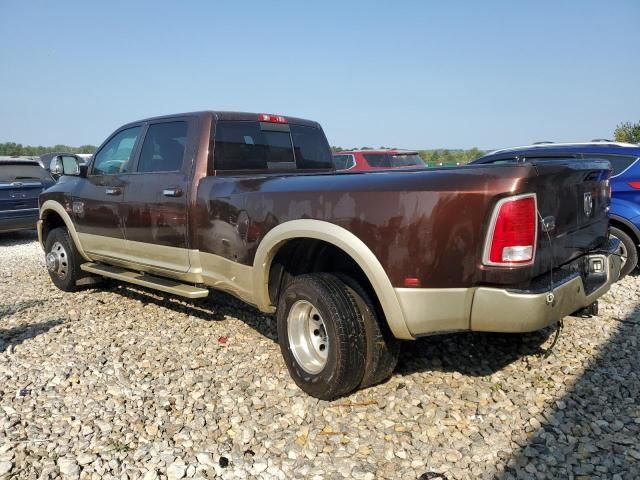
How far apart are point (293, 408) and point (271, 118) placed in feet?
9.16

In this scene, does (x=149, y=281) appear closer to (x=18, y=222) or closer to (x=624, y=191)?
(x=624, y=191)

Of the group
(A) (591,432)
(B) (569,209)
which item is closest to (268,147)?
(B) (569,209)

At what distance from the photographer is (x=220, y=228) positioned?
12.6 ft

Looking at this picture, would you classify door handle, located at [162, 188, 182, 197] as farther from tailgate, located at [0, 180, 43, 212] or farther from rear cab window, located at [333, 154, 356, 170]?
rear cab window, located at [333, 154, 356, 170]

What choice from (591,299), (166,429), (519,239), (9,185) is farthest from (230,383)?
(9,185)

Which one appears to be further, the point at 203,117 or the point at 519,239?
the point at 203,117

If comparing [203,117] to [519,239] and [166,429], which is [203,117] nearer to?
[166,429]

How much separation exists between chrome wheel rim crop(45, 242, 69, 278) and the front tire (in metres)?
3.67

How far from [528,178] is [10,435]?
10.4ft

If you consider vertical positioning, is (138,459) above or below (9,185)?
below

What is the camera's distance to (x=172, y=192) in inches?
167

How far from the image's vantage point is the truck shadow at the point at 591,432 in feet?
8.29

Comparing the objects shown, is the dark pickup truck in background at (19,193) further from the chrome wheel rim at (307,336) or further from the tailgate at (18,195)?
the chrome wheel rim at (307,336)

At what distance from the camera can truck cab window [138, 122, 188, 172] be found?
4.43 m
